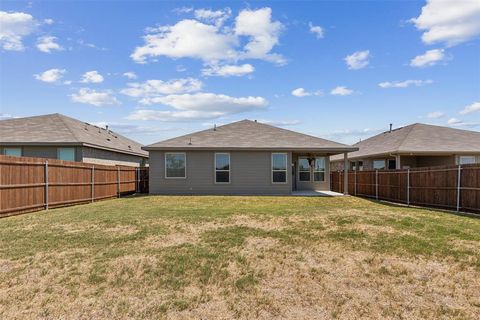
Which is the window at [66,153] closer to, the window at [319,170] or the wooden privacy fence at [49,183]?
the wooden privacy fence at [49,183]

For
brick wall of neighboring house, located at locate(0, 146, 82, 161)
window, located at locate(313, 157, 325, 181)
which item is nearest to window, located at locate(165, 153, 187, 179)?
brick wall of neighboring house, located at locate(0, 146, 82, 161)

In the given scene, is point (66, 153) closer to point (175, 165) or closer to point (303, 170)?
point (175, 165)

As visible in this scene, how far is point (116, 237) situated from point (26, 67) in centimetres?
1431

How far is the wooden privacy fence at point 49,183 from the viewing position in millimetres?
11008

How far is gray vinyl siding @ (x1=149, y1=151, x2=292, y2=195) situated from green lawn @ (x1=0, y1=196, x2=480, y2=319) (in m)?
10.3

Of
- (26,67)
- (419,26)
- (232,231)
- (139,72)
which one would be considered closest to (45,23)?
(26,67)

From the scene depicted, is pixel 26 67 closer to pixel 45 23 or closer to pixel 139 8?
pixel 45 23

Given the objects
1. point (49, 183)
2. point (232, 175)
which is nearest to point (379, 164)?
point (232, 175)

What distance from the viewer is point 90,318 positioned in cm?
390

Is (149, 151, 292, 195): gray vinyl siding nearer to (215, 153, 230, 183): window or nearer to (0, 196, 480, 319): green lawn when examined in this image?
(215, 153, 230, 183): window

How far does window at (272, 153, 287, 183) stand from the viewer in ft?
63.2

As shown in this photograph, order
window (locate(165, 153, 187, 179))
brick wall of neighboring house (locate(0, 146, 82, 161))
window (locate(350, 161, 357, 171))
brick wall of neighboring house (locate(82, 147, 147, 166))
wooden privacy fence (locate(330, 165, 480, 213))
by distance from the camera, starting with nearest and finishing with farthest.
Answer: wooden privacy fence (locate(330, 165, 480, 213)), window (locate(165, 153, 187, 179)), brick wall of neighboring house (locate(0, 146, 82, 161)), brick wall of neighboring house (locate(82, 147, 147, 166)), window (locate(350, 161, 357, 171))

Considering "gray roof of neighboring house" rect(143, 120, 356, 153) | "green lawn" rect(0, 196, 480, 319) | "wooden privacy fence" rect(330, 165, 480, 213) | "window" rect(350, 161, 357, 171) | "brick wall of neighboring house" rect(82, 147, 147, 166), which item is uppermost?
"gray roof of neighboring house" rect(143, 120, 356, 153)

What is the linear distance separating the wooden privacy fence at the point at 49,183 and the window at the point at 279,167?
8.58 meters
